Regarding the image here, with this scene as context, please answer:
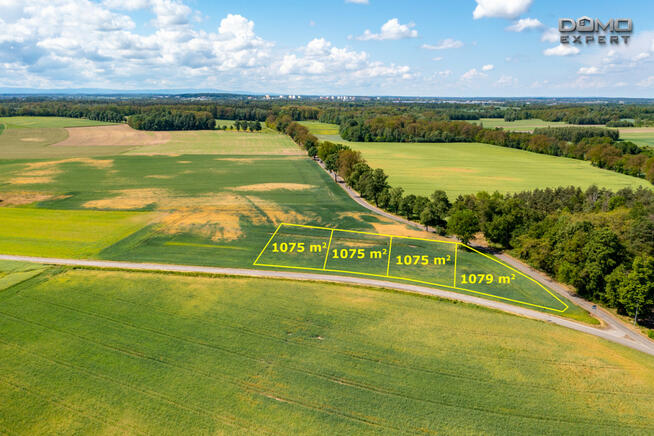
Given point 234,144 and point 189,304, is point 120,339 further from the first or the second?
point 234,144

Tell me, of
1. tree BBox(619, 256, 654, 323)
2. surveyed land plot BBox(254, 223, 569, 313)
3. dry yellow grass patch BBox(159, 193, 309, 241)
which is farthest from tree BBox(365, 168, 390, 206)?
tree BBox(619, 256, 654, 323)

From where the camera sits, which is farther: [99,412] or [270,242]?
[270,242]

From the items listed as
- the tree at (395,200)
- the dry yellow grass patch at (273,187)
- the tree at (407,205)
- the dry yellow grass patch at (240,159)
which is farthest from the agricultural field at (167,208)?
the tree at (395,200)

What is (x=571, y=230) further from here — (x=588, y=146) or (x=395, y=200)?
(x=588, y=146)

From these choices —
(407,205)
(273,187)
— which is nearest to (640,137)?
(407,205)

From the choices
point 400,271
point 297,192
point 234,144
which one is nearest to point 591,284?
point 400,271

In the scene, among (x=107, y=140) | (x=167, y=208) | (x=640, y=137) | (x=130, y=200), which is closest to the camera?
(x=167, y=208)
